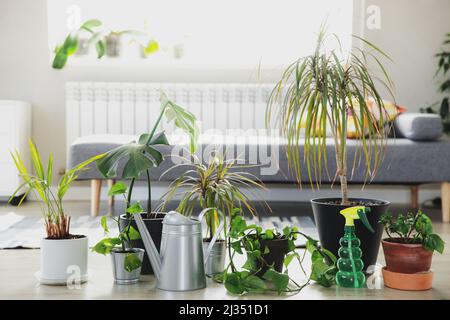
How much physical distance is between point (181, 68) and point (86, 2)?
85 cm

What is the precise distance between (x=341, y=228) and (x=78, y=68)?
3022mm

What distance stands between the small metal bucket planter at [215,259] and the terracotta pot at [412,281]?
0.48 meters

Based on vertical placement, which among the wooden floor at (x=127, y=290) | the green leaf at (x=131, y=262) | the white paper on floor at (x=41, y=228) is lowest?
the white paper on floor at (x=41, y=228)

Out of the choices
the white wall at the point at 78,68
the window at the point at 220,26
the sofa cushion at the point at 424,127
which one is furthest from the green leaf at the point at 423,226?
the window at the point at 220,26

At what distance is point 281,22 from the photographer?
175 inches

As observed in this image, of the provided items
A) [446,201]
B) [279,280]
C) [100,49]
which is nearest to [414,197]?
[446,201]

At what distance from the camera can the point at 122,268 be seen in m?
1.65

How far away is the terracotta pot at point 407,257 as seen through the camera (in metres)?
1.61

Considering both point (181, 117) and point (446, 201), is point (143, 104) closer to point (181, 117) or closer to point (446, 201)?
point (446, 201)

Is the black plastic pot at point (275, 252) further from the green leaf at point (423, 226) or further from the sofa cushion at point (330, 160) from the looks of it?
the sofa cushion at point (330, 160)

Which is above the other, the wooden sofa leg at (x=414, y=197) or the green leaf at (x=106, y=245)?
the green leaf at (x=106, y=245)

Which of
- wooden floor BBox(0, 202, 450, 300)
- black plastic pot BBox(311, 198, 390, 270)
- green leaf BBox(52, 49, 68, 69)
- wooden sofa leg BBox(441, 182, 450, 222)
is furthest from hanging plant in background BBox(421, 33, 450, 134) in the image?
green leaf BBox(52, 49, 68, 69)
